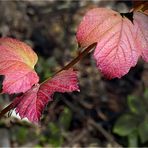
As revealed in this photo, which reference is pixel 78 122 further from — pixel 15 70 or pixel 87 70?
pixel 15 70

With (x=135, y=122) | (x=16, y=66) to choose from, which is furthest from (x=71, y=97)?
(x=16, y=66)

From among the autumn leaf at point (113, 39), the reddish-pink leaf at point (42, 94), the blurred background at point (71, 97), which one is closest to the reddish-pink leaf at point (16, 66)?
the reddish-pink leaf at point (42, 94)

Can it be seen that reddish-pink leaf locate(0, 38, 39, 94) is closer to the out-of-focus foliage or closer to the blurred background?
the blurred background

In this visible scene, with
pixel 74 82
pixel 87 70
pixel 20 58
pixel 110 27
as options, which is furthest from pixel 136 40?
pixel 87 70

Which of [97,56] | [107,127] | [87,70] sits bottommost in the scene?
[107,127]

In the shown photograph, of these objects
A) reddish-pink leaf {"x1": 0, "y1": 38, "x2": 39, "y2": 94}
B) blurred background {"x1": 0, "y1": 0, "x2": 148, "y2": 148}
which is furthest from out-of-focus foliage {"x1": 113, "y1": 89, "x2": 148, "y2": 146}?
reddish-pink leaf {"x1": 0, "y1": 38, "x2": 39, "y2": 94}
